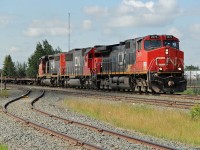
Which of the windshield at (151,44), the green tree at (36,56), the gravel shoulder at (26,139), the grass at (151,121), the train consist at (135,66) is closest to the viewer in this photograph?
the gravel shoulder at (26,139)

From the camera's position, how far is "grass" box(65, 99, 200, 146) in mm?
10477

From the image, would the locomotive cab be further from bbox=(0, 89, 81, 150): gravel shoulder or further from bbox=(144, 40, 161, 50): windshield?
bbox=(0, 89, 81, 150): gravel shoulder

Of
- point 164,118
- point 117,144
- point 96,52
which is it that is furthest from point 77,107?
point 96,52

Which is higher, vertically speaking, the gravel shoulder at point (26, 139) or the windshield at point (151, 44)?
the windshield at point (151, 44)

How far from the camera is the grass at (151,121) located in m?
10.5

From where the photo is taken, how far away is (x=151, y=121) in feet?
42.1

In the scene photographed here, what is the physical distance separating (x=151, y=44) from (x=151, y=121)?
12523 mm

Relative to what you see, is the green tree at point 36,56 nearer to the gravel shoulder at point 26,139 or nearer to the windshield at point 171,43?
the windshield at point 171,43

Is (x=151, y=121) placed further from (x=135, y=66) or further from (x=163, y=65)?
(x=135, y=66)

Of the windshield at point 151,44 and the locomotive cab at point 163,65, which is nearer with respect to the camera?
the locomotive cab at point 163,65

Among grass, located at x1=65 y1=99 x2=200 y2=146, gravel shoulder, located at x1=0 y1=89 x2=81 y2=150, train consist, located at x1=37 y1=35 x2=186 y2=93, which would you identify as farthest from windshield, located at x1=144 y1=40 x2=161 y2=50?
gravel shoulder, located at x1=0 y1=89 x2=81 y2=150

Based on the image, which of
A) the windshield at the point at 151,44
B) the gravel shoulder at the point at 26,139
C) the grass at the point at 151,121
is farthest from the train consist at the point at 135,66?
the gravel shoulder at the point at 26,139

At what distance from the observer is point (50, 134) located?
33.7ft

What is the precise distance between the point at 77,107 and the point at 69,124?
20.4 feet
